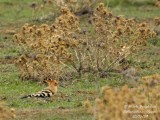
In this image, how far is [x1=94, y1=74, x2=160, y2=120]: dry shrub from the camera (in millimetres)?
8141

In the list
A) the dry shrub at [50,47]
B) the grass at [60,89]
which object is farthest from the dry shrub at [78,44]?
the grass at [60,89]

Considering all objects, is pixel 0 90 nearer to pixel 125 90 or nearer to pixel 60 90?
pixel 60 90

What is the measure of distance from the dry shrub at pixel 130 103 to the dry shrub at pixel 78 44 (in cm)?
542

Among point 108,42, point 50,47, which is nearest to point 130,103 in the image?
point 50,47

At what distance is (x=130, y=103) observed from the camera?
859 centimetres

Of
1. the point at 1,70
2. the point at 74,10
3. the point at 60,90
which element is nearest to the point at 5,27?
the point at 74,10

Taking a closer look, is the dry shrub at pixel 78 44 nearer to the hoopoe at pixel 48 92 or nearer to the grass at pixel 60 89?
the grass at pixel 60 89

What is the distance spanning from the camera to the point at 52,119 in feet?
38.4

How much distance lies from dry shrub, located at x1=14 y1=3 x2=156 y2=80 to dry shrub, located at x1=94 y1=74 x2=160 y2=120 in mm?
5416

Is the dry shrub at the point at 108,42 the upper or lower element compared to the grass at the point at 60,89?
upper

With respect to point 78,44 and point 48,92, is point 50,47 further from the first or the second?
point 48,92

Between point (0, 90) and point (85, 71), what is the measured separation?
7.87 ft

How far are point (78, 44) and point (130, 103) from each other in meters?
6.52

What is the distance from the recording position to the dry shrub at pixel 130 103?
8141 millimetres
